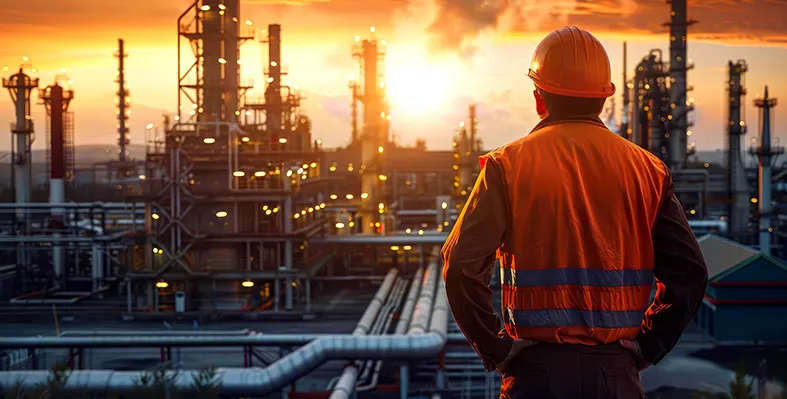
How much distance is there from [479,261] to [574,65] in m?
0.69

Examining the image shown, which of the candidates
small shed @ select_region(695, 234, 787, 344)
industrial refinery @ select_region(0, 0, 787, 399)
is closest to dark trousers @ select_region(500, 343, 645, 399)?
industrial refinery @ select_region(0, 0, 787, 399)

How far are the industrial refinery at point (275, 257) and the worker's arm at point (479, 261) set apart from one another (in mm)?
8849

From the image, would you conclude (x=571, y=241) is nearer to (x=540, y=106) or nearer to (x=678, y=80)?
(x=540, y=106)

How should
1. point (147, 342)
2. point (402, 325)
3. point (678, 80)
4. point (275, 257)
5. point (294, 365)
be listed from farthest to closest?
point (678, 80), point (275, 257), point (402, 325), point (147, 342), point (294, 365)

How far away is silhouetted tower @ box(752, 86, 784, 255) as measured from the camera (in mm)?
35125

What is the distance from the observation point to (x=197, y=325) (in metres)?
25.9

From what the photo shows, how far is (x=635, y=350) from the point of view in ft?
8.69

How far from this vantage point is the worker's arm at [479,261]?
97.3 inches

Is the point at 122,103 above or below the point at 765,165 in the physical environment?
above

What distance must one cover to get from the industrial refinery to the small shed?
0.04 meters

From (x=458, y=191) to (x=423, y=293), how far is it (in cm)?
2070

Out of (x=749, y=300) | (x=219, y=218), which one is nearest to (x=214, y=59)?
(x=219, y=218)

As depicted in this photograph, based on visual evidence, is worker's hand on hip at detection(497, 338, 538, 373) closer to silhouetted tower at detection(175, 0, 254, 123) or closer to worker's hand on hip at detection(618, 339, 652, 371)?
worker's hand on hip at detection(618, 339, 652, 371)

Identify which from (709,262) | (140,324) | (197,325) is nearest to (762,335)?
(709,262)
